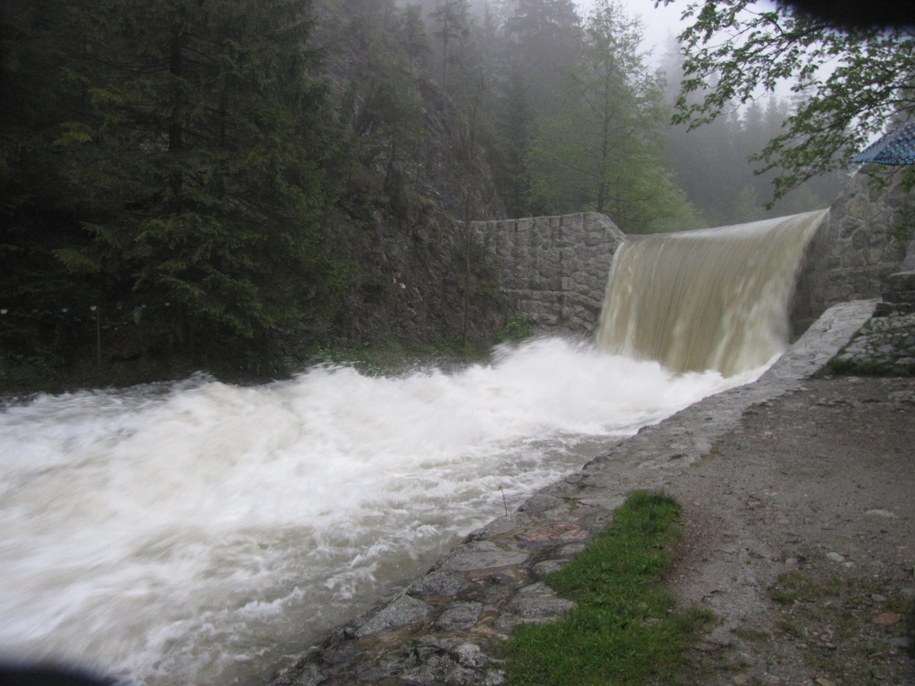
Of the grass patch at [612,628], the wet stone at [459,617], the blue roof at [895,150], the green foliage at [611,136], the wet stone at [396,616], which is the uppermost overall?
the green foliage at [611,136]

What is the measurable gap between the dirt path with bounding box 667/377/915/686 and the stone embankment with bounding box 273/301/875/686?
51cm

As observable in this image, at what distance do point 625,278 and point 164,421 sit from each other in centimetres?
1138

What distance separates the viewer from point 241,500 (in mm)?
6137

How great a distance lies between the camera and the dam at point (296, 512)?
336cm

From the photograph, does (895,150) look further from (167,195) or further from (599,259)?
(599,259)

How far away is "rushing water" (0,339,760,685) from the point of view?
377cm

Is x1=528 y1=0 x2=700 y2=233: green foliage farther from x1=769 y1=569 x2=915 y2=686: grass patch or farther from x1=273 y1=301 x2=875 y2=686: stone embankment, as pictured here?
x1=769 y1=569 x2=915 y2=686: grass patch

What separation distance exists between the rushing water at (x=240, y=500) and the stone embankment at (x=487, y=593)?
84 cm

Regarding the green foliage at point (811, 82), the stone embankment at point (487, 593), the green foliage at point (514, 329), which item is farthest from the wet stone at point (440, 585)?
the green foliage at point (514, 329)

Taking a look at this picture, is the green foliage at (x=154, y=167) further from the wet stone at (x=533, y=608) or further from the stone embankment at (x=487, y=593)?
the wet stone at (x=533, y=608)

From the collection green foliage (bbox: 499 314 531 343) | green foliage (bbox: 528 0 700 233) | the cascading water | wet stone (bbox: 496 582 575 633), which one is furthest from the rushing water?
green foliage (bbox: 528 0 700 233)

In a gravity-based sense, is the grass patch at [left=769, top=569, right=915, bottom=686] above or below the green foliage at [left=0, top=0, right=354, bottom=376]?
below

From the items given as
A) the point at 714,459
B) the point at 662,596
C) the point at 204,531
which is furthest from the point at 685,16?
the point at 204,531

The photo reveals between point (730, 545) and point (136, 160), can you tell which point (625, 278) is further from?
point (730, 545)
